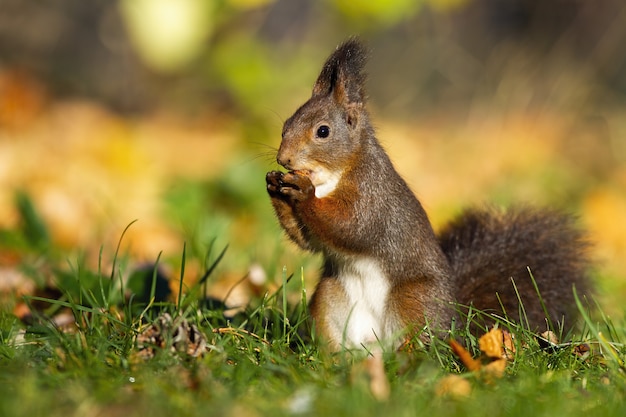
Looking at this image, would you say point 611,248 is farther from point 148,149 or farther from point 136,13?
point 148,149

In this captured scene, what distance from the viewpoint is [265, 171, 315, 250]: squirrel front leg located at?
2771 millimetres

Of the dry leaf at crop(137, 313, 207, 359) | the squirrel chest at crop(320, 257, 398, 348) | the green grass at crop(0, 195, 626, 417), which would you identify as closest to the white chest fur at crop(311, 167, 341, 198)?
the squirrel chest at crop(320, 257, 398, 348)

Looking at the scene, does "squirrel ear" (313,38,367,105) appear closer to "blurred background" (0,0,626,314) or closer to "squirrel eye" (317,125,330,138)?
"squirrel eye" (317,125,330,138)

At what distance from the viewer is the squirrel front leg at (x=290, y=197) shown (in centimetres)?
277

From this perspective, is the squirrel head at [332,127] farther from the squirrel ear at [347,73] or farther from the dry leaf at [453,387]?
the dry leaf at [453,387]

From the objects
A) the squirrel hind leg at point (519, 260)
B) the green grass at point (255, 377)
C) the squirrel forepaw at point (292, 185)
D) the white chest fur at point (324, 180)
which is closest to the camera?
the green grass at point (255, 377)

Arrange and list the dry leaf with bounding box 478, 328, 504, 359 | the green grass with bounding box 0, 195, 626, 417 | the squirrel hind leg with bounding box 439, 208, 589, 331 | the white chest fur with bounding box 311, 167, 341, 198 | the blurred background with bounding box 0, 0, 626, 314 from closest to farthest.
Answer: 1. the green grass with bounding box 0, 195, 626, 417
2. the dry leaf with bounding box 478, 328, 504, 359
3. the white chest fur with bounding box 311, 167, 341, 198
4. the squirrel hind leg with bounding box 439, 208, 589, 331
5. the blurred background with bounding box 0, 0, 626, 314

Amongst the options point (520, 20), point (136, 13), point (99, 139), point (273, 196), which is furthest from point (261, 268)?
point (520, 20)

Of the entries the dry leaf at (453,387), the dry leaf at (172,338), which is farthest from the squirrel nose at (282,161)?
the dry leaf at (453,387)

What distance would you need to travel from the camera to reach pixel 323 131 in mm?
2898

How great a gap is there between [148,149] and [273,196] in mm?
4534

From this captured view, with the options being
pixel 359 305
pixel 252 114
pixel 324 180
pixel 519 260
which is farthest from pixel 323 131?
pixel 252 114

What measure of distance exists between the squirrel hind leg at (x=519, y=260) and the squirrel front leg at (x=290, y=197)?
58cm

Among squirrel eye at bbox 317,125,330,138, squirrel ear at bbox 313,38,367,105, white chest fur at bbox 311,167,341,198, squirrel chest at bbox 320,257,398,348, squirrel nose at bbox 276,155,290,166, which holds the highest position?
squirrel ear at bbox 313,38,367,105
